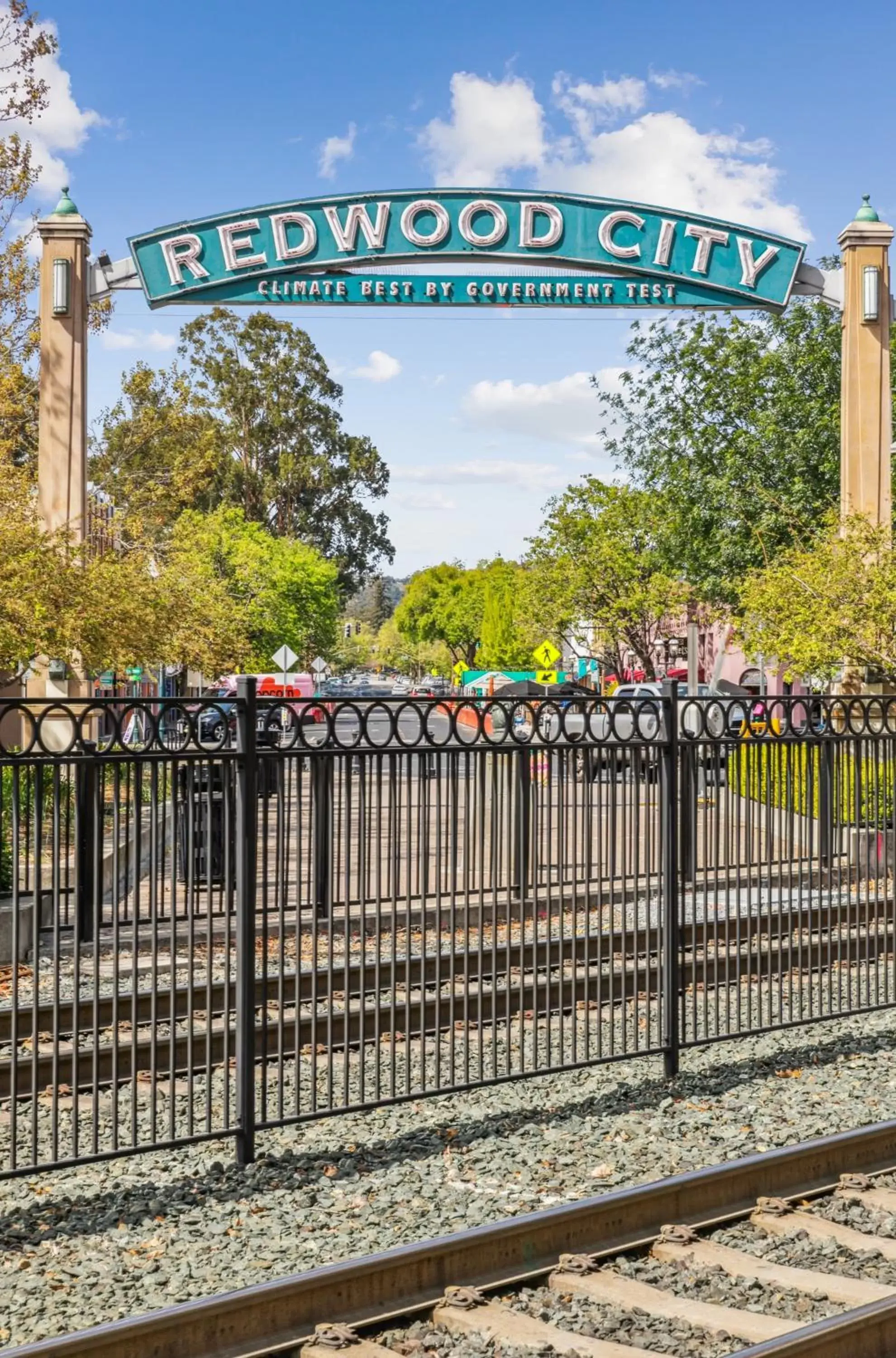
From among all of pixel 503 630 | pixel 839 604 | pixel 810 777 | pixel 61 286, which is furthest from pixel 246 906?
pixel 503 630

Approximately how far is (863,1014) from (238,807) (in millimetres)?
5131

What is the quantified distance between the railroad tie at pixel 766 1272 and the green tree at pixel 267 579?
1422 inches

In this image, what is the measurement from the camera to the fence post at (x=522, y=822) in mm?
6750

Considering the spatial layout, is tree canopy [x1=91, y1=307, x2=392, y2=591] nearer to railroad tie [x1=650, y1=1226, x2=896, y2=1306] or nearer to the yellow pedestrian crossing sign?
the yellow pedestrian crossing sign

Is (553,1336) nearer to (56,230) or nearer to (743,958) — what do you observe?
(743,958)

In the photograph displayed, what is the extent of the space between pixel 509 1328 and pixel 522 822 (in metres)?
2.82

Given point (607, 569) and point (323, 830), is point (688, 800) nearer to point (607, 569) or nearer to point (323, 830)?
point (323, 830)

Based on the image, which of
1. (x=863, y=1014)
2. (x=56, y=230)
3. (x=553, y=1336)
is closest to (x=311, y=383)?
(x=56, y=230)

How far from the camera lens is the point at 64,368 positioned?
1805cm

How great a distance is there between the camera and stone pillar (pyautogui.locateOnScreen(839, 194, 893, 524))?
60.5ft

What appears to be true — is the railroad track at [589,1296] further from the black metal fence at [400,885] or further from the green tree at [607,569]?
the green tree at [607,569]

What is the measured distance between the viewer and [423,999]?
258 inches

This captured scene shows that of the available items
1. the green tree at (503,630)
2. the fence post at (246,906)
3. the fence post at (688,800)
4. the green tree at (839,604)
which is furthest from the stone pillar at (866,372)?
the green tree at (503,630)

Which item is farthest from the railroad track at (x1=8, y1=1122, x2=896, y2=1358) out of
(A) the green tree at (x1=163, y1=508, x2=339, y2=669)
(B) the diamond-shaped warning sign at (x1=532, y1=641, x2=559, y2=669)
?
(A) the green tree at (x1=163, y1=508, x2=339, y2=669)
